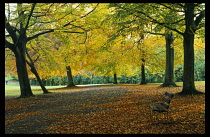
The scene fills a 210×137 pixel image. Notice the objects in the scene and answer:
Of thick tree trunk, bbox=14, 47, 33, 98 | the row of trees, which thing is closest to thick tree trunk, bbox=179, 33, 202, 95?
the row of trees

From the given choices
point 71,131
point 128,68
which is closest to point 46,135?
point 71,131

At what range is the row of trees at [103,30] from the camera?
11.6 metres

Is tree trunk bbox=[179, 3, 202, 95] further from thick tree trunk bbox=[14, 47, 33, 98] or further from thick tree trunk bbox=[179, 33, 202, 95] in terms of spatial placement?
thick tree trunk bbox=[14, 47, 33, 98]

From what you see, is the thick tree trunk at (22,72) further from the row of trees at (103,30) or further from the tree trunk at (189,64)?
the tree trunk at (189,64)

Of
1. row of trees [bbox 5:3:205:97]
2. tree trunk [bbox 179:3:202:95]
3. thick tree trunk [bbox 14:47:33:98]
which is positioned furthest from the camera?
thick tree trunk [bbox 14:47:33:98]

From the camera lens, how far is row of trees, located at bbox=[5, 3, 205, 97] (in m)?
11.6

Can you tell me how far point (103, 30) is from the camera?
53.7 ft

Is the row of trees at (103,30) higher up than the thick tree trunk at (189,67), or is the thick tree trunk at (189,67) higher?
the row of trees at (103,30)

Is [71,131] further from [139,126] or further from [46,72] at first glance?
[46,72]

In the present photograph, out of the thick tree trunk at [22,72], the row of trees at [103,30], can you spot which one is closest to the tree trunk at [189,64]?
the row of trees at [103,30]

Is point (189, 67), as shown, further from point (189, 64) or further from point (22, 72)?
point (22, 72)

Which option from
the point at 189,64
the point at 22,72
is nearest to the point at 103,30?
the point at 189,64

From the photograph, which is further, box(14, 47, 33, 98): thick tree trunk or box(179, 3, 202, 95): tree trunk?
box(14, 47, 33, 98): thick tree trunk
